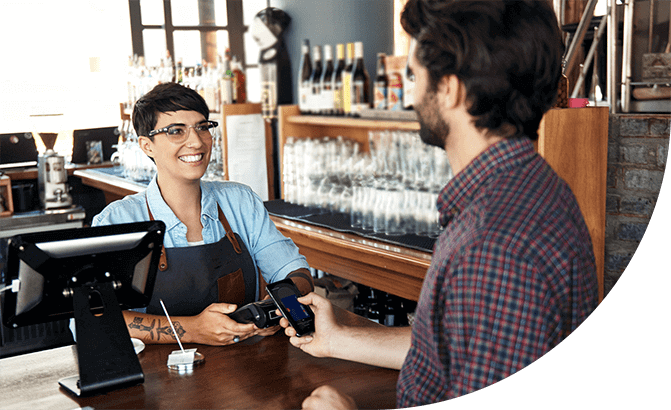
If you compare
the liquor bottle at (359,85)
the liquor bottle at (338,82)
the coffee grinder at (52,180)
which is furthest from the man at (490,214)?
the coffee grinder at (52,180)

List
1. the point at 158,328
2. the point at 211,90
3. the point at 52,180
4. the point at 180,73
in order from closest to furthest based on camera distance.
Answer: the point at 158,328 < the point at 211,90 < the point at 52,180 < the point at 180,73

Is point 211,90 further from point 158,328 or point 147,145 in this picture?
point 158,328

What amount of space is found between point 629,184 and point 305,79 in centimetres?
185

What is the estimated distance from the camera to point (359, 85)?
2762 millimetres

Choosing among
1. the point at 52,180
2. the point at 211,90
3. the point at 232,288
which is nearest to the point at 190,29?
the point at 211,90

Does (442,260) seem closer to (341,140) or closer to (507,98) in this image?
(507,98)

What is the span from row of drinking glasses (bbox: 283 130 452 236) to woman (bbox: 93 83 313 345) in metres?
0.60

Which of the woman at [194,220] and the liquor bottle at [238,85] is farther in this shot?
the liquor bottle at [238,85]

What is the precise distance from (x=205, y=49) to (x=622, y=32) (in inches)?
129

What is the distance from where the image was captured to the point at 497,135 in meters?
0.92

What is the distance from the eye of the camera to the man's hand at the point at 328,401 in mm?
1033

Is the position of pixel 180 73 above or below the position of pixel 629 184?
above

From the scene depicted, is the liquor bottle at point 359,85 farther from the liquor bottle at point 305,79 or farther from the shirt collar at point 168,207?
the shirt collar at point 168,207

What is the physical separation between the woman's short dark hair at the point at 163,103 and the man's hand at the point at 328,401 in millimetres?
1006
